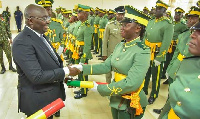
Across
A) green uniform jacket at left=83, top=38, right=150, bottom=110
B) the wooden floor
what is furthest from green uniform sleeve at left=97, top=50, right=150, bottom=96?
the wooden floor

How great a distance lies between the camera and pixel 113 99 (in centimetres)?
173

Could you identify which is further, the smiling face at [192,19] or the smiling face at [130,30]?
the smiling face at [192,19]

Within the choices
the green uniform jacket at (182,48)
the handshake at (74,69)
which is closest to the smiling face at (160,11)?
the green uniform jacket at (182,48)

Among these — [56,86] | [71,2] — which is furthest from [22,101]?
[71,2]

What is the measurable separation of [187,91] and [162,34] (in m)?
2.32

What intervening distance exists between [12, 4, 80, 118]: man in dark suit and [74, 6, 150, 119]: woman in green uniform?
1.49 ft

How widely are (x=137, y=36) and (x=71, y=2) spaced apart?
13144 millimetres

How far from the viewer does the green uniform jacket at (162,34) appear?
314 cm

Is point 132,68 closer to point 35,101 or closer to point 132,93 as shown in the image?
point 132,93

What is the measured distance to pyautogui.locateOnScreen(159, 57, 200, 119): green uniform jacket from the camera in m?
1.04

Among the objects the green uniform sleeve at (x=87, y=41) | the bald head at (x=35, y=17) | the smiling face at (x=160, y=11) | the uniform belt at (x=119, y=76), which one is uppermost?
the smiling face at (x=160, y=11)

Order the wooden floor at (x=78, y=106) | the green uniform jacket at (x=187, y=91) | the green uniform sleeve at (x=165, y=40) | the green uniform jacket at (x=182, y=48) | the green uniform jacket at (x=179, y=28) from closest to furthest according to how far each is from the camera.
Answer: the green uniform jacket at (x=187, y=91) → the green uniform jacket at (x=182, y=48) → the wooden floor at (x=78, y=106) → the green uniform sleeve at (x=165, y=40) → the green uniform jacket at (x=179, y=28)

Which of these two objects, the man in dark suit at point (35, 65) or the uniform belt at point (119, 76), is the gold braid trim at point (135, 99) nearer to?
the uniform belt at point (119, 76)

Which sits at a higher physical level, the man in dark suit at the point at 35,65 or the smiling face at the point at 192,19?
the smiling face at the point at 192,19
